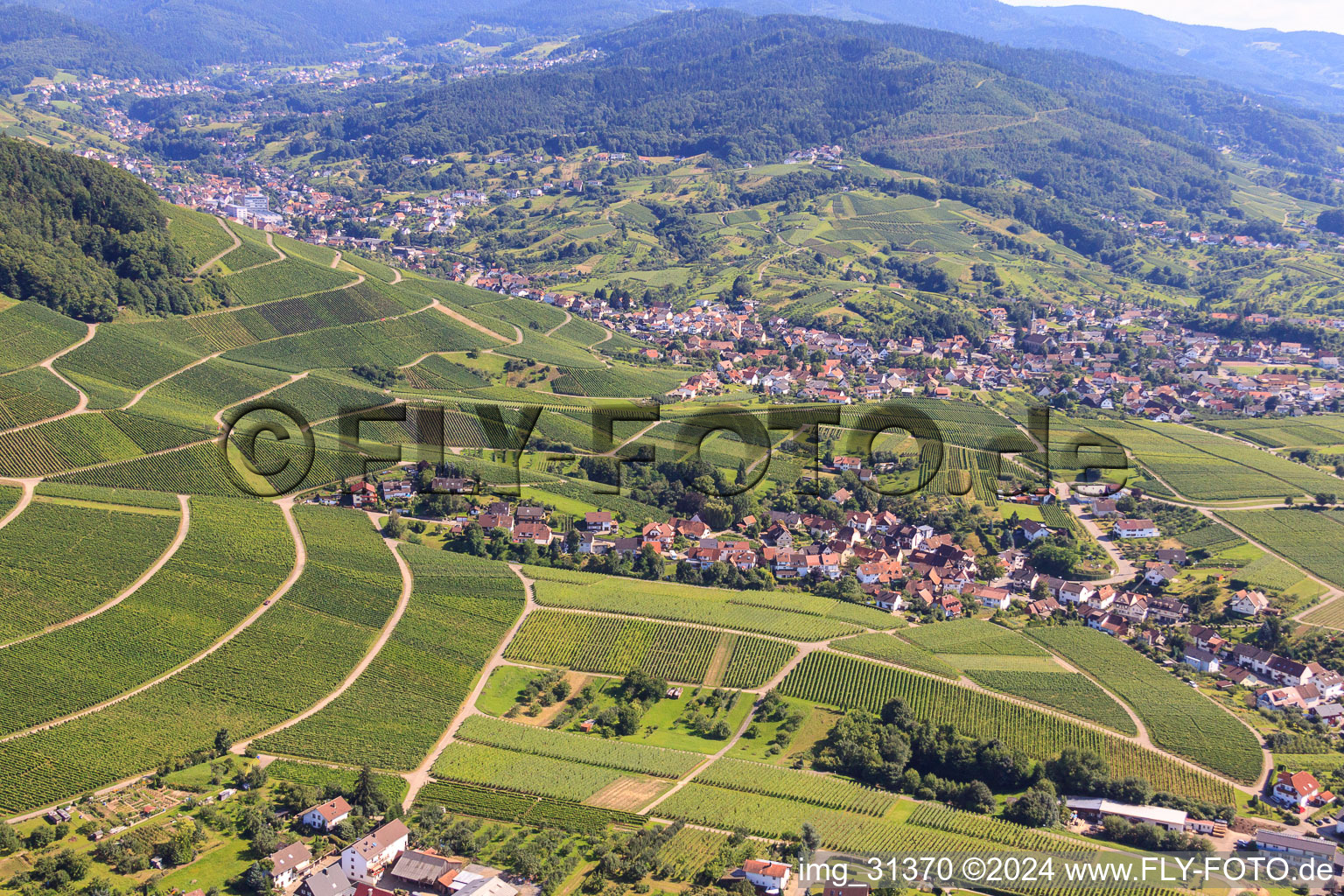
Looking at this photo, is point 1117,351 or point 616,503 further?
point 1117,351

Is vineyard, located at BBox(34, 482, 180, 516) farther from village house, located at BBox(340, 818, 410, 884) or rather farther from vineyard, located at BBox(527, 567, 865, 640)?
village house, located at BBox(340, 818, 410, 884)

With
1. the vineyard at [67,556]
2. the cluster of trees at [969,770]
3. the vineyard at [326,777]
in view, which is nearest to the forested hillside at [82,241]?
the vineyard at [67,556]

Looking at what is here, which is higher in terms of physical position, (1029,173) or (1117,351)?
(1029,173)

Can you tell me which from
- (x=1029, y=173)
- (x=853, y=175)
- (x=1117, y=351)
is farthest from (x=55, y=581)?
(x=1029, y=173)

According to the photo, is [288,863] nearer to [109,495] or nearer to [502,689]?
[502,689]

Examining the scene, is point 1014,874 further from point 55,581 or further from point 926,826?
point 55,581

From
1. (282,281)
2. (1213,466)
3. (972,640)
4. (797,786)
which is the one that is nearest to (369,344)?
(282,281)
